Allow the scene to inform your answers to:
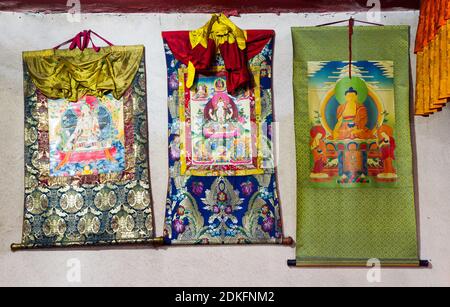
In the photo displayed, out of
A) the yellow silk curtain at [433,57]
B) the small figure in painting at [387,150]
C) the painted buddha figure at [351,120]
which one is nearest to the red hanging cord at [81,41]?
the painted buddha figure at [351,120]

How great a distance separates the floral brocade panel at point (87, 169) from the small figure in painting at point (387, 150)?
159cm

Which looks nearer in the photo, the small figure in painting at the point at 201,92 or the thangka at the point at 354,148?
the thangka at the point at 354,148

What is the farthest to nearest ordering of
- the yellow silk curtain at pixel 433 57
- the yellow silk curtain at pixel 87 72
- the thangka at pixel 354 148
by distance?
the yellow silk curtain at pixel 87 72 → the thangka at pixel 354 148 → the yellow silk curtain at pixel 433 57

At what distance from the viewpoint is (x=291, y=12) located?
13.8 ft

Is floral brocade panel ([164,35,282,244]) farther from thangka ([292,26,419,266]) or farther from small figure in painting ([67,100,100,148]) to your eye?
small figure in painting ([67,100,100,148])

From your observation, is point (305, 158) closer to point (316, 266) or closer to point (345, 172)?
point (345, 172)

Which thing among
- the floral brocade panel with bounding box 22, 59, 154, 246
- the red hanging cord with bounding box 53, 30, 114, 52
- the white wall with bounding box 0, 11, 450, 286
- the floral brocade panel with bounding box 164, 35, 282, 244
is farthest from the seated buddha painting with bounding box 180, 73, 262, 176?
the red hanging cord with bounding box 53, 30, 114, 52

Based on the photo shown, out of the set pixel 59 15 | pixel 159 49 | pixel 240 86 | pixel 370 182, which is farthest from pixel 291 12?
pixel 59 15

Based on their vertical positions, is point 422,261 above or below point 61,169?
below

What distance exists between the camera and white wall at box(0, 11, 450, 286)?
4098mm

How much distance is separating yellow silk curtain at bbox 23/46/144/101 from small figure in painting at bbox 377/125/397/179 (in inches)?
67.9

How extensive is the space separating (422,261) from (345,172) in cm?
78

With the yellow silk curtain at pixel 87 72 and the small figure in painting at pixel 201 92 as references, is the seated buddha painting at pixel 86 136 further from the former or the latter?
the small figure in painting at pixel 201 92

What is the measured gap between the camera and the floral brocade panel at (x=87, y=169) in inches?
162
